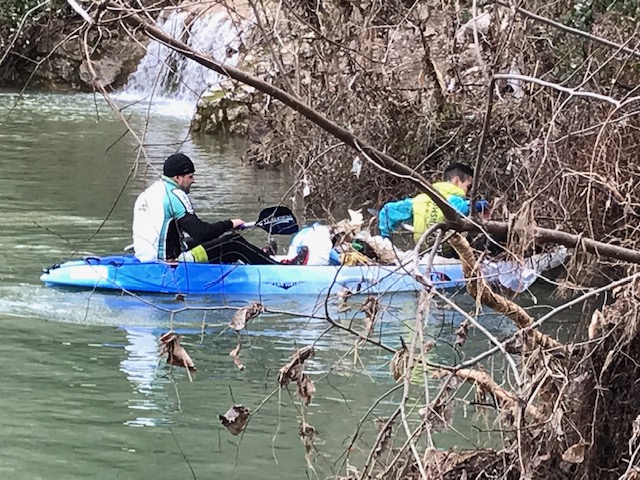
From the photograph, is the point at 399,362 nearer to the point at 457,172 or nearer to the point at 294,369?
the point at 294,369

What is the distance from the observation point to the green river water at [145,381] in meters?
5.64

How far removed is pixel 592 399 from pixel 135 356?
3763 mm

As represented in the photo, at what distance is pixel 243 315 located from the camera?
13.3ft

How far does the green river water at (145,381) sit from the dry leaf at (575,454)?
92 cm

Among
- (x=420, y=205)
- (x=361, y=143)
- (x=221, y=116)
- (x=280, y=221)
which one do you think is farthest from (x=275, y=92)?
(x=221, y=116)

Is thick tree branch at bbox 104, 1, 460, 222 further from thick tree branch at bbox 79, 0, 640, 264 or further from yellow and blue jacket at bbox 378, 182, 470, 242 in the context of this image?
yellow and blue jacket at bbox 378, 182, 470, 242

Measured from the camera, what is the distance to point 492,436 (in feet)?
16.6

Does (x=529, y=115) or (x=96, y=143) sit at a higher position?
(x=529, y=115)

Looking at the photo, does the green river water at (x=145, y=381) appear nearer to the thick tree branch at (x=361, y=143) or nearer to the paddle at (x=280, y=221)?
the thick tree branch at (x=361, y=143)

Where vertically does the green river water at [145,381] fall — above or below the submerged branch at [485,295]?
below

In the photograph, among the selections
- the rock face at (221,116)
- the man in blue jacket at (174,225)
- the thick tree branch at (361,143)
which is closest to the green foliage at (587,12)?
the man in blue jacket at (174,225)

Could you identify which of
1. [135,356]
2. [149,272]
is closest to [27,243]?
[149,272]

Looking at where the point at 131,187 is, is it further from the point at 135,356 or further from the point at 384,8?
the point at 135,356

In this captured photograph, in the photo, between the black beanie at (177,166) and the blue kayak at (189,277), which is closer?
the black beanie at (177,166)
